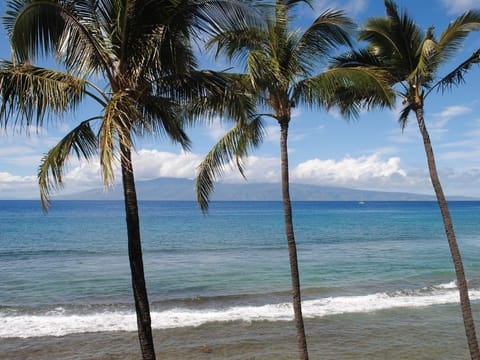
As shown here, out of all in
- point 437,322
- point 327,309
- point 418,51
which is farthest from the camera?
point 327,309

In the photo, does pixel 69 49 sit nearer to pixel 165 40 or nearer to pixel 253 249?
pixel 165 40

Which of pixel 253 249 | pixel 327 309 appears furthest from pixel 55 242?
pixel 327 309

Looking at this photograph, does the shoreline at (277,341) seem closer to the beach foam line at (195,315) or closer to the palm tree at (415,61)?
the beach foam line at (195,315)

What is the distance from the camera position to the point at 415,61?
348 inches

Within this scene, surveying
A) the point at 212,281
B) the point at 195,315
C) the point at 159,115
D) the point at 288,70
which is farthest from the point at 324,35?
the point at 212,281

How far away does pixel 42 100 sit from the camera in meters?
6.57

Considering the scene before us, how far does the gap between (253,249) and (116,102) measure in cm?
3679

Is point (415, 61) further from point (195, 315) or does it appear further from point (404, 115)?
point (195, 315)

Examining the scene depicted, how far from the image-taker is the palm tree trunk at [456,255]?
880 centimetres

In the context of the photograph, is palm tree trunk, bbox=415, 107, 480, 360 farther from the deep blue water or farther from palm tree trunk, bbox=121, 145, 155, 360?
the deep blue water

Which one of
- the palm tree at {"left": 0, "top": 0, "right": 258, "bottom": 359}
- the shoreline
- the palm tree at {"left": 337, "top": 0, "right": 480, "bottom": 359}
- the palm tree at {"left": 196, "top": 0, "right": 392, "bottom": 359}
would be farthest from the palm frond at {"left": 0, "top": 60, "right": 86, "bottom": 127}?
the shoreline

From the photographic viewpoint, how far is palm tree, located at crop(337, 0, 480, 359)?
8.61 metres

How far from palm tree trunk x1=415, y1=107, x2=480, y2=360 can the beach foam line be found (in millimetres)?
8406

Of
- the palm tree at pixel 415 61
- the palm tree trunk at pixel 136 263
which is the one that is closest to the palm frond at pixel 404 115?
the palm tree at pixel 415 61
